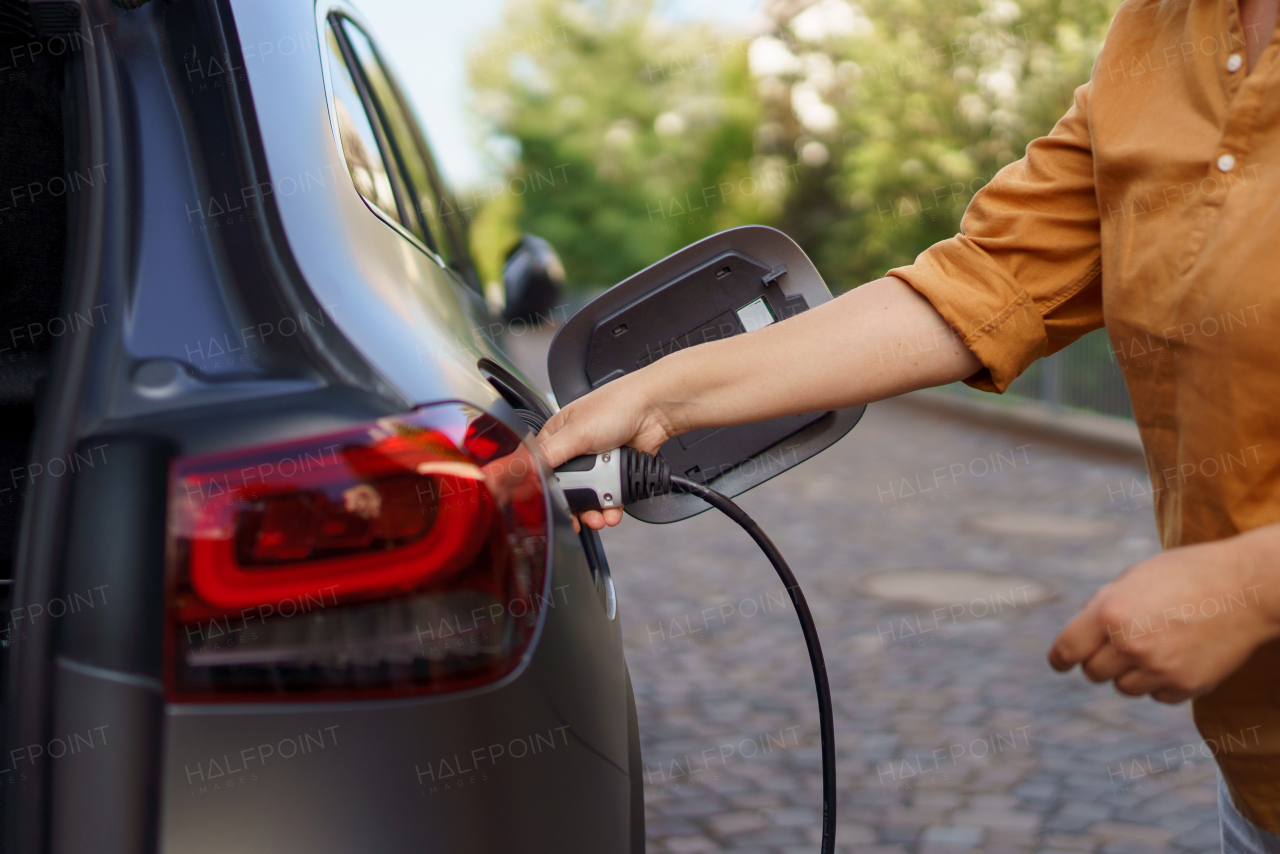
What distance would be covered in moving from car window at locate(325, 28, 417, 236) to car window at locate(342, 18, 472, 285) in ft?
0.89

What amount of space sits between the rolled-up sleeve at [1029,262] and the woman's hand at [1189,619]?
53cm

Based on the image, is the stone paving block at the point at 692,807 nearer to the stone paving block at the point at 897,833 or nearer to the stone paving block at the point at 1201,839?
the stone paving block at the point at 897,833

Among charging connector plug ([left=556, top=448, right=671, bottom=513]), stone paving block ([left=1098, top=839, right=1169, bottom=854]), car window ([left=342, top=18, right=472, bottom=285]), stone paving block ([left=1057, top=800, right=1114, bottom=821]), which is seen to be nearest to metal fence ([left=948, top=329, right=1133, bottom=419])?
stone paving block ([left=1057, top=800, right=1114, bottom=821])

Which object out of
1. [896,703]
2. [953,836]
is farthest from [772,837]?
[896,703]

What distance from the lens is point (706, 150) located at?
114 ft

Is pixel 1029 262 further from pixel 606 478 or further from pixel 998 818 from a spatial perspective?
pixel 998 818

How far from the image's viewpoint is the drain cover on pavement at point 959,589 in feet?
17.7

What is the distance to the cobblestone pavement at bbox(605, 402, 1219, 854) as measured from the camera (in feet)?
10.8

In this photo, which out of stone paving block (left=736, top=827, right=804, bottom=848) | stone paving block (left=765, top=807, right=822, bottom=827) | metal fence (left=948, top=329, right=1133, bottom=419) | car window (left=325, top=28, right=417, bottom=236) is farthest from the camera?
metal fence (left=948, top=329, right=1133, bottom=419)

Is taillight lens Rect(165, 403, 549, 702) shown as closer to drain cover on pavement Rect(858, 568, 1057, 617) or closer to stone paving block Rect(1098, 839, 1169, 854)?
stone paving block Rect(1098, 839, 1169, 854)

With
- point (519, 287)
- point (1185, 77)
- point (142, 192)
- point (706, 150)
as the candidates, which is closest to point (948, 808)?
point (519, 287)

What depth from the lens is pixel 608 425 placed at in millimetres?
1562

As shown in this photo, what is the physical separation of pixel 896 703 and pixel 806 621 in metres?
2.68

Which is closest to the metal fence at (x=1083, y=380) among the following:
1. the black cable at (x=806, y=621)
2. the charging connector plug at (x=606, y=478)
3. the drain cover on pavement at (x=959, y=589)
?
the drain cover on pavement at (x=959, y=589)
